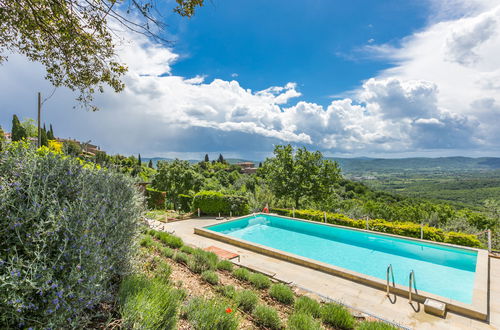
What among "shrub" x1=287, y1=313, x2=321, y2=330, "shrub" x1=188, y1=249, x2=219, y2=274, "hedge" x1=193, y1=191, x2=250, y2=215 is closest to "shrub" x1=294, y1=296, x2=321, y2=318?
"shrub" x1=287, y1=313, x2=321, y2=330

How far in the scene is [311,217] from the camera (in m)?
13.8

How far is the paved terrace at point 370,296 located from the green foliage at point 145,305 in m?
4.11

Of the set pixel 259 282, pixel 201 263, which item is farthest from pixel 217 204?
pixel 259 282

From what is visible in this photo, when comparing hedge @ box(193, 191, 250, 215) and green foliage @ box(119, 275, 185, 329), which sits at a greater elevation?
green foliage @ box(119, 275, 185, 329)

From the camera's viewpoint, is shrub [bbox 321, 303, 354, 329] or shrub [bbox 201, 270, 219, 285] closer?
shrub [bbox 321, 303, 354, 329]

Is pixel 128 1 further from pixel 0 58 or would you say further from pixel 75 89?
pixel 0 58

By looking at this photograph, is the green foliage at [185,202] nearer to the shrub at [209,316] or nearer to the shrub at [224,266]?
the shrub at [224,266]

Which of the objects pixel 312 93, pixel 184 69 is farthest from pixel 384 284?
pixel 312 93

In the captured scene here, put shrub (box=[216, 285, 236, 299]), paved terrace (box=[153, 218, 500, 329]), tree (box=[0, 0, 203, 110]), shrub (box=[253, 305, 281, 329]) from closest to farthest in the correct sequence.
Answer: shrub (box=[253, 305, 281, 329]), tree (box=[0, 0, 203, 110]), shrub (box=[216, 285, 236, 299]), paved terrace (box=[153, 218, 500, 329])

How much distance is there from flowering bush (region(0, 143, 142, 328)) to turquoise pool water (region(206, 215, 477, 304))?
852 centimetres

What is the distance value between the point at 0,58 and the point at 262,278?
6.88 m

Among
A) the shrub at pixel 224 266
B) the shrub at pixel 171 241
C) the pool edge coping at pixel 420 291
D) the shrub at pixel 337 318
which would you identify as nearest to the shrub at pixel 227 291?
the shrub at pixel 224 266

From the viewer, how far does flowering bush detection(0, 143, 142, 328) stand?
5.46 ft

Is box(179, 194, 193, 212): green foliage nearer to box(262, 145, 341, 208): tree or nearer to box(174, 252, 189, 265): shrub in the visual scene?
box(262, 145, 341, 208): tree
